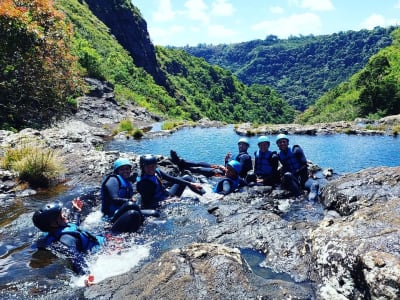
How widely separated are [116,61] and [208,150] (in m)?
45.2

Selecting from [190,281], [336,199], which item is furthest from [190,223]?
[190,281]

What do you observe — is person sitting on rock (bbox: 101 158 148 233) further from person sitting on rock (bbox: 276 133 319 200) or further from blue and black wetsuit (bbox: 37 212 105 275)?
person sitting on rock (bbox: 276 133 319 200)

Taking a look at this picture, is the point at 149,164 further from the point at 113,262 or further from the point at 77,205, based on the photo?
the point at 113,262

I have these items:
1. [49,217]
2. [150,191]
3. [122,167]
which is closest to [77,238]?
[49,217]

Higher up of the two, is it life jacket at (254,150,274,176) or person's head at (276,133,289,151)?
person's head at (276,133,289,151)

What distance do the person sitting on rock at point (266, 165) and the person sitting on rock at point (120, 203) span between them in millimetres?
4863

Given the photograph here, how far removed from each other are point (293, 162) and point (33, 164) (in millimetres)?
8196

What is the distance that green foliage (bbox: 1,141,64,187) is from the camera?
12453 millimetres

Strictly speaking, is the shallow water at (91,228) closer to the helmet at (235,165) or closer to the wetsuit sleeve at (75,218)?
the wetsuit sleeve at (75,218)

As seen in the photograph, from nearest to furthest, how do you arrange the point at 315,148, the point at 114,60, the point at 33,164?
the point at 33,164 < the point at 315,148 < the point at 114,60

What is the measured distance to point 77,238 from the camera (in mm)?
7277

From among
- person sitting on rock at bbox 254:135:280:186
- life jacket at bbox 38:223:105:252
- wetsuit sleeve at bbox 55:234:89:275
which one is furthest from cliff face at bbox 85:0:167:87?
wetsuit sleeve at bbox 55:234:89:275

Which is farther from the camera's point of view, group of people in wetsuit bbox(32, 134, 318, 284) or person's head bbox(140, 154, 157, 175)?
person's head bbox(140, 154, 157, 175)

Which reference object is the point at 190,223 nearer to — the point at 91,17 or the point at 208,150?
the point at 208,150
